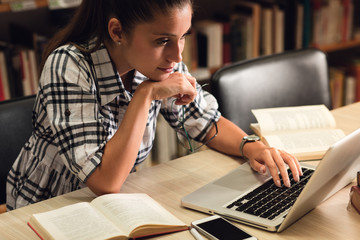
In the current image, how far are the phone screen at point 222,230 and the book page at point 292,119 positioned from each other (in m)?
0.47

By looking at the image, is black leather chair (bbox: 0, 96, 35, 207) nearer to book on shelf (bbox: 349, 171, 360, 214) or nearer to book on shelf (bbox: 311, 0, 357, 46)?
book on shelf (bbox: 349, 171, 360, 214)

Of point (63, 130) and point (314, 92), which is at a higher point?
point (63, 130)

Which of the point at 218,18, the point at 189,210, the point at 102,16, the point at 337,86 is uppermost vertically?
the point at 102,16

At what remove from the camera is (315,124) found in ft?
4.70

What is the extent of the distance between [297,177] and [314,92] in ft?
2.39

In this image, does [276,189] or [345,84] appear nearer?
[276,189]

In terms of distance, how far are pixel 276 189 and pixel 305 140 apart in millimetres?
280

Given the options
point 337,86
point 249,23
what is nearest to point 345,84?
point 337,86

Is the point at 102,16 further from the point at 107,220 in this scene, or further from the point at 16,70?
the point at 16,70

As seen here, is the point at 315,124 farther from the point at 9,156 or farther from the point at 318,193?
the point at 9,156

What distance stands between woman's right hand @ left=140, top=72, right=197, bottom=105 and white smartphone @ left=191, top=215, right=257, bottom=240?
13.2 inches

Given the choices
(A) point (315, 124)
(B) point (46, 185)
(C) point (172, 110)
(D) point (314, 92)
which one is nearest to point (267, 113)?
(A) point (315, 124)

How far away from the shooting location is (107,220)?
0.94 metres

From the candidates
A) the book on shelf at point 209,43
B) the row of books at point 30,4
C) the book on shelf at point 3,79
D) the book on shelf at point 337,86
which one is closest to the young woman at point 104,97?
the row of books at point 30,4
